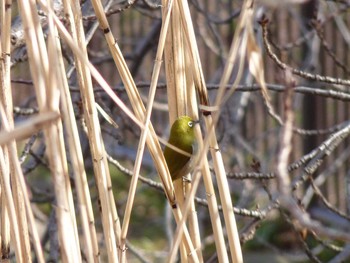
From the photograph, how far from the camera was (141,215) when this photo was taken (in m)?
6.52

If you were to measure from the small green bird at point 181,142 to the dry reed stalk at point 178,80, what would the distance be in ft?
0.05

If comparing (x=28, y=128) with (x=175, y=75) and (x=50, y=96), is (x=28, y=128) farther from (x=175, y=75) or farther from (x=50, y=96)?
(x=175, y=75)

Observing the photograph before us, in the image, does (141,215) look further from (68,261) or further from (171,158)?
(68,261)

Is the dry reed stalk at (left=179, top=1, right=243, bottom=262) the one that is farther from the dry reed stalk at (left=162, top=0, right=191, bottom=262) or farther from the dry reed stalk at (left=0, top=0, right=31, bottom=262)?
the dry reed stalk at (left=0, top=0, right=31, bottom=262)

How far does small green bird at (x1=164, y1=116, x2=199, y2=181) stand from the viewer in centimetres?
132

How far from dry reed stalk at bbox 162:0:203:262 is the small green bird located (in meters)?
0.01

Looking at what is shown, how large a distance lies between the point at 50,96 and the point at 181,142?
55cm

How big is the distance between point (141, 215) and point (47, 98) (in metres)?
5.62

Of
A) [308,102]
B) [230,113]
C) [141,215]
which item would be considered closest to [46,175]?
[141,215]

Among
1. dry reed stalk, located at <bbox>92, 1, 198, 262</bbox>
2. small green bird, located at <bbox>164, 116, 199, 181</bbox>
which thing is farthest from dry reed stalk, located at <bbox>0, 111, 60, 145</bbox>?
small green bird, located at <bbox>164, 116, 199, 181</bbox>

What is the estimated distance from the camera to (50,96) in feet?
3.08

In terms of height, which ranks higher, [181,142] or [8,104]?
[8,104]

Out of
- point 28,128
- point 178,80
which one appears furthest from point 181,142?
point 28,128

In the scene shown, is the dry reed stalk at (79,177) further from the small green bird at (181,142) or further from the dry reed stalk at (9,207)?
the small green bird at (181,142)
